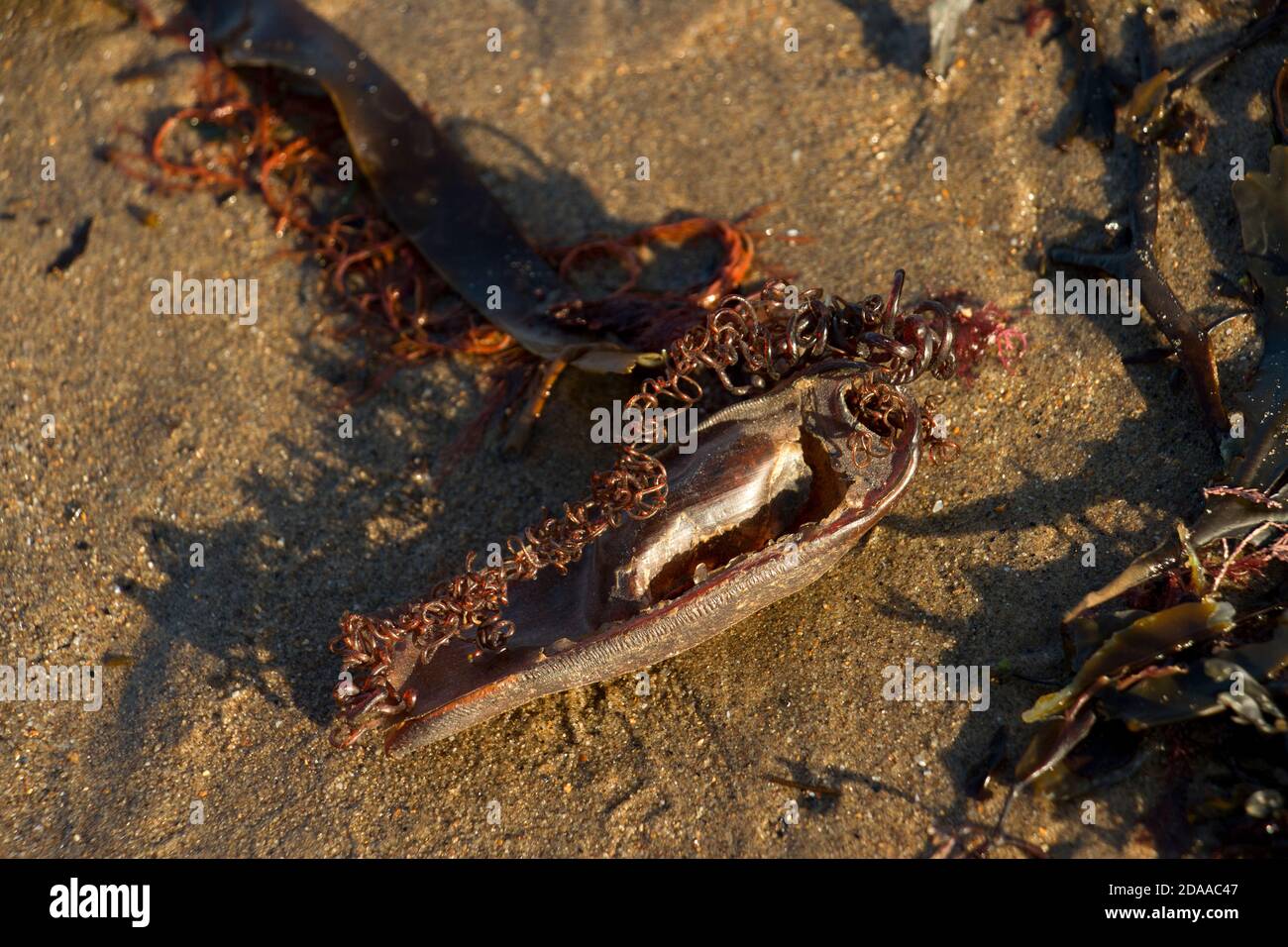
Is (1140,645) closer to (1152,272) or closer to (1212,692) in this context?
(1212,692)

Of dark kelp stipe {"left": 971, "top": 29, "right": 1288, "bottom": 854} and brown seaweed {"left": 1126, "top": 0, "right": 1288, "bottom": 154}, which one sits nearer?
dark kelp stipe {"left": 971, "top": 29, "right": 1288, "bottom": 854}

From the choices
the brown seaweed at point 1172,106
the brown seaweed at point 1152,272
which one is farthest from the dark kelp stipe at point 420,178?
the brown seaweed at point 1172,106

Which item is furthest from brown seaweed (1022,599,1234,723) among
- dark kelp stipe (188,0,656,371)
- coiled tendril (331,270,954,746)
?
dark kelp stipe (188,0,656,371)

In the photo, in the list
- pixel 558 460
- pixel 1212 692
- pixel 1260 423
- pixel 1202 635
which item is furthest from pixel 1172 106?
pixel 558 460

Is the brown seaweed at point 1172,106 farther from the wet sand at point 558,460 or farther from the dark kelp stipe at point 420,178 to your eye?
the dark kelp stipe at point 420,178

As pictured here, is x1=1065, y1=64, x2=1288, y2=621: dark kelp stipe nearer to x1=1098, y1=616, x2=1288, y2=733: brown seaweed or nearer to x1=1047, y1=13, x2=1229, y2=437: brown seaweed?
x1=1047, y1=13, x2=1229, y2=437: brown seaweed

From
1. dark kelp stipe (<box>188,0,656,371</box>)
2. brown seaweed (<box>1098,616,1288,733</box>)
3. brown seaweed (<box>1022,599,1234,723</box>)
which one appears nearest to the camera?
brown seaweed (<box>1098,616,1288,733</box>)

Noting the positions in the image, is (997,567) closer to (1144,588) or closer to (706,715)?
(1144,588)
